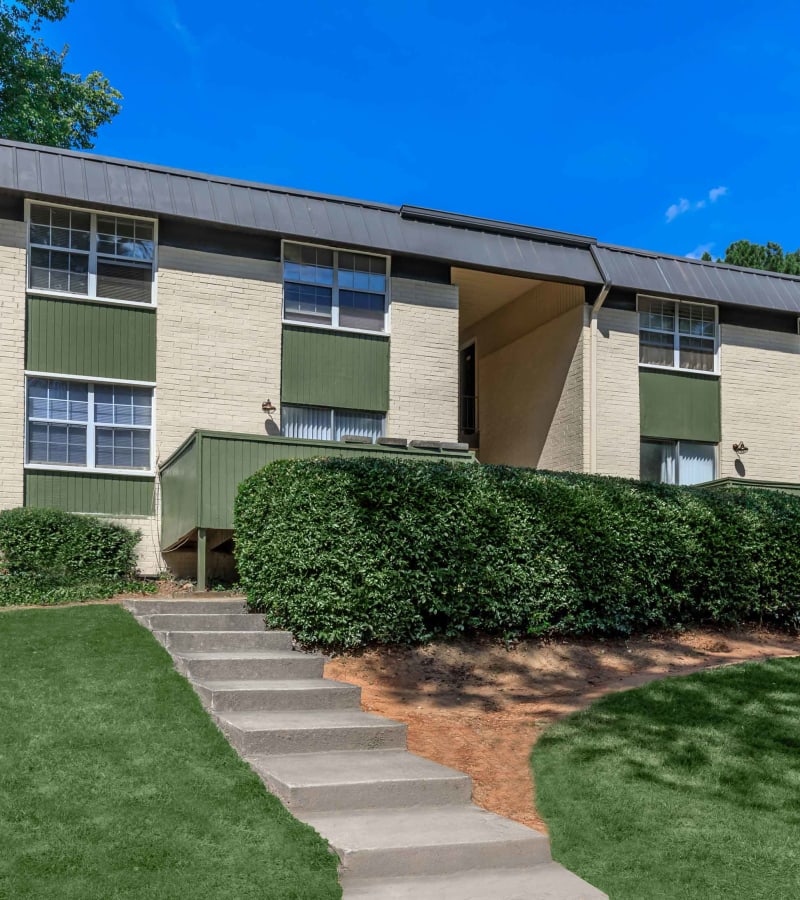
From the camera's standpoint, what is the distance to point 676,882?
5.66 metres

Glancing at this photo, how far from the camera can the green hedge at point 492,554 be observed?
10023 mm

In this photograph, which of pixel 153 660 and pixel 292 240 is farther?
pixel 292 240

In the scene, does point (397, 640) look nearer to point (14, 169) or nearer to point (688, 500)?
point (688, 500)

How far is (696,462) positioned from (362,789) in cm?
1483

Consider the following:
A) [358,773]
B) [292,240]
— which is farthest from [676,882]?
[292,240]

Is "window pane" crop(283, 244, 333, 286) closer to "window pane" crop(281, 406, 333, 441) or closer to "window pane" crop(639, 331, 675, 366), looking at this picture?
"window pane" crop(281, 406, 333, 441)

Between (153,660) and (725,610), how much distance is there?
6928mm

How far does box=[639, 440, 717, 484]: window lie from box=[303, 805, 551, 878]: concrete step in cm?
1375

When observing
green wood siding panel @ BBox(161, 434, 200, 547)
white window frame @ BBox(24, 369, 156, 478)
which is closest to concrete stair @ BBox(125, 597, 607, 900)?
green wood siding panel @ BBox(161, 434, 200, 547)

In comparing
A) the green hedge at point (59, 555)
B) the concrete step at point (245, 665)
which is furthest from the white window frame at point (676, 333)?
the concrete step at point (245, 665)

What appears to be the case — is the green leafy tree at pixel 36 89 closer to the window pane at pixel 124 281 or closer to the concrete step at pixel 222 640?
the window pane at pixel 124 281

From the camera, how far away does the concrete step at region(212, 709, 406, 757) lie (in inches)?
275

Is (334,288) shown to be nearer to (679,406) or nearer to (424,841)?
(679,406)

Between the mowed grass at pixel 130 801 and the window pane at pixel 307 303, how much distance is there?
947cm
